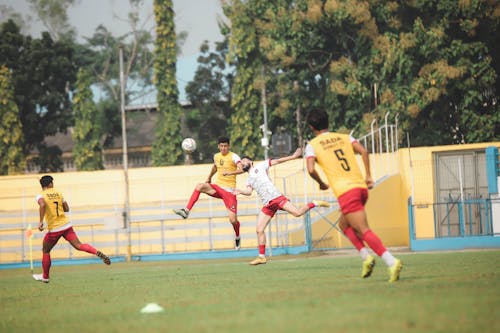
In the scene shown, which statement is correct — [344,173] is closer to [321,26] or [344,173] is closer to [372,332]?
[372,332]

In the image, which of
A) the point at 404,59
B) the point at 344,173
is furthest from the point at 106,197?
the point at 344,173

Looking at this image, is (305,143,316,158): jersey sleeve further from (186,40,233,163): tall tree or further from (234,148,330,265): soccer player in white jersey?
(186,40,233,163): tall tree

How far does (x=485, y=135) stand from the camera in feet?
123

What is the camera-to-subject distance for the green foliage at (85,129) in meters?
51.2

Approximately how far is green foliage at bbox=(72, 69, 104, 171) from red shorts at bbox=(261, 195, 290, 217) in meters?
34.6

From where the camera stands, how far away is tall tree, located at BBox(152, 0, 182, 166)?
163 ft

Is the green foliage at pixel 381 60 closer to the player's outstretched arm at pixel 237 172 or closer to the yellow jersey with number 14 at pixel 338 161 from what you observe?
the player's outstretched arm at pixel 237 172

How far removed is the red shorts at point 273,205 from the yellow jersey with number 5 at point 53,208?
158 inches

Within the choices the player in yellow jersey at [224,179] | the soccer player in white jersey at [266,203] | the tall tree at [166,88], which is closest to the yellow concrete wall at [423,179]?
the player in yellow jersey at [224,179]

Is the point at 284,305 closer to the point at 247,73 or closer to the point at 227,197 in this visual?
the point at 227,197

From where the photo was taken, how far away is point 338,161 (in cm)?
1111

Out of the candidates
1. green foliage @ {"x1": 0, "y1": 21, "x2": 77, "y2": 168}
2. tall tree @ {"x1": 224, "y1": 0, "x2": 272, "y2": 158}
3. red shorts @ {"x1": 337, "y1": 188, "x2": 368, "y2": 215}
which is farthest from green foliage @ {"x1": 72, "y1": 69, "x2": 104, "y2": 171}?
red shorts @ {"x1": 337, "y1": 188, "x2": 368, "y2": 215}

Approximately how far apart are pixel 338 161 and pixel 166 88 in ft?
131

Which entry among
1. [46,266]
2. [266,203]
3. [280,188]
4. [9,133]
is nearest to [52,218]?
[46,266]
